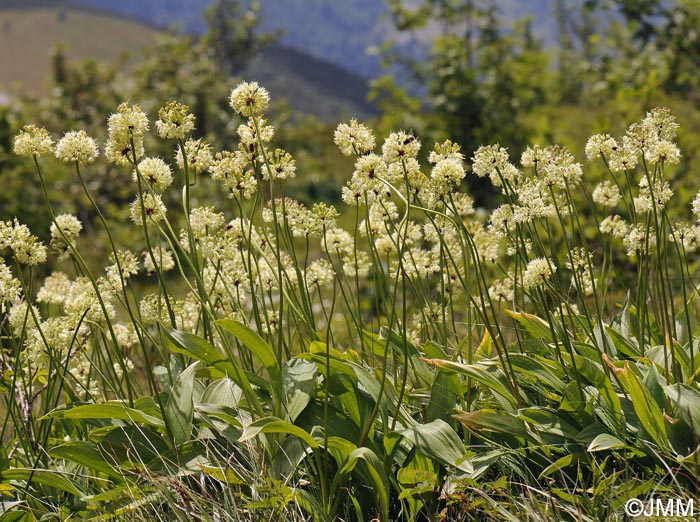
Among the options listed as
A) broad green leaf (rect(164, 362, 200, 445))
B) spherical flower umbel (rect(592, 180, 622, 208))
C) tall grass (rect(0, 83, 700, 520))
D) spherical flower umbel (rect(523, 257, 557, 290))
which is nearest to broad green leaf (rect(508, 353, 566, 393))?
tall grass (rect(0, 83, 700, 520))

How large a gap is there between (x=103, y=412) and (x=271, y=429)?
699mm

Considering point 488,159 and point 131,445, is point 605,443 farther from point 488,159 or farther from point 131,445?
point 131,445

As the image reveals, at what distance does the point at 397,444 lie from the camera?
115 inches

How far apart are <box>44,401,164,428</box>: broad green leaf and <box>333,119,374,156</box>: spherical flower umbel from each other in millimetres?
1344

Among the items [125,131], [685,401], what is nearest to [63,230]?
[125,131]

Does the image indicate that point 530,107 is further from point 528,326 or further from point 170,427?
point 170,427

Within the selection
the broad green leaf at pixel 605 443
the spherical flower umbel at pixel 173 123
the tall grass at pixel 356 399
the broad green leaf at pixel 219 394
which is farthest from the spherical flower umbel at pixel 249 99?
the broad green leaf at pixel 605 443

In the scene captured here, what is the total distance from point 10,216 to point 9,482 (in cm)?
688

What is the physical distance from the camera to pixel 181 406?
2.94 m

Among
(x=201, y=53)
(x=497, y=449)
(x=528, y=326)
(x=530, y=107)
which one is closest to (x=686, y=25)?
(x=530, y=107)

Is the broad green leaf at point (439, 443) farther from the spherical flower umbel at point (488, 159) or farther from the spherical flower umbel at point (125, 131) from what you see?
the spherical flower umbel at point (125, 131)

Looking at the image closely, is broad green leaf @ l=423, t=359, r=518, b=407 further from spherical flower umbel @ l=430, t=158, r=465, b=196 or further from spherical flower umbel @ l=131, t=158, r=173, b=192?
spherical flower umbel @ l=131, t=158, r=173, b=192

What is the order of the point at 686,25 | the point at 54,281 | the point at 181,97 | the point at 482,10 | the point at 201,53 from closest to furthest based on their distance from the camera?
the point at 54,281
the point at 686,25
the point at 482,10
the point at 181,97
the point at 201,53

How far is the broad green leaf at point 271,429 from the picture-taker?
2586 mm
